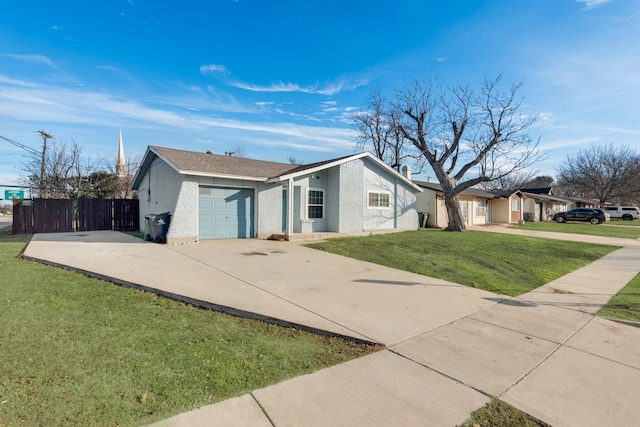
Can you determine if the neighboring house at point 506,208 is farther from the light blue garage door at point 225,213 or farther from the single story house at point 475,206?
the light blue garage door at point 225,213

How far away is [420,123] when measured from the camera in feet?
66.6

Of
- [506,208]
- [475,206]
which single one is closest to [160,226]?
[475,206]

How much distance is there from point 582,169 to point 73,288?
67536mm

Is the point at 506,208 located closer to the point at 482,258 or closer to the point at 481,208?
the point at 481,208

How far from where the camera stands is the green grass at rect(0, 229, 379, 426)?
242cm

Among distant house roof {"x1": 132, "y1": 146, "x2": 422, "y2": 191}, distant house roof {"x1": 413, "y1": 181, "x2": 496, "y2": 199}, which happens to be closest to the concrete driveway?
distant house roof {"x1": 132, "y1": 146, "x2": 422, "y2": 191}

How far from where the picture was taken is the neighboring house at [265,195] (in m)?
11.8

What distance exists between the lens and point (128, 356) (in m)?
3.20

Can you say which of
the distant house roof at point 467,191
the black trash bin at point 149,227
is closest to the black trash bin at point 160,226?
the black trash bin at point 149,227

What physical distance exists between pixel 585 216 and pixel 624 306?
3466 cm

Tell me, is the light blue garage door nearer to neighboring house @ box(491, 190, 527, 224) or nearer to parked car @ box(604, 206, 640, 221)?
neighboring house @ box(491, 190, 527, 224)

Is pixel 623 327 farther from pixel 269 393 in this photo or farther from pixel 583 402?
pixel 269 393

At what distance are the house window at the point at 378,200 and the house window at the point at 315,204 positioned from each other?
2.79m

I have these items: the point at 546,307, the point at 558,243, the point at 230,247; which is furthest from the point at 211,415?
the point at 558,243
